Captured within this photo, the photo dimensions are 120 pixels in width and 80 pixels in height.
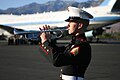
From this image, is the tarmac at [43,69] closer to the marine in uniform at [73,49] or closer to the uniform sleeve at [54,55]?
the marine in uniform at [73,49]

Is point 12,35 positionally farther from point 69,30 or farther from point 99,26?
point 69,30

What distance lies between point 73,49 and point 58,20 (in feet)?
183

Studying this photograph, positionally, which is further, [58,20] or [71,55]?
[58,20]

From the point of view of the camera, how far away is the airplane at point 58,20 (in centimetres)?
5572

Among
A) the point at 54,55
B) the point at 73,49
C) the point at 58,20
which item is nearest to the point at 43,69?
the point at 73,49

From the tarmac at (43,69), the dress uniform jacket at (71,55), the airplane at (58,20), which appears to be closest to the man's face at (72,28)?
the dress uniform jacket at (71,55)

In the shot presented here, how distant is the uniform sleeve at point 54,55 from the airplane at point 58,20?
48406mm

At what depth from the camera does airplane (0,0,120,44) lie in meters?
55.7

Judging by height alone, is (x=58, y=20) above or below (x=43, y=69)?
above

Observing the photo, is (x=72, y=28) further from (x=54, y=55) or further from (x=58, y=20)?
(x=58, y=20)

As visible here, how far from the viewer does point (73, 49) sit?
4227mm

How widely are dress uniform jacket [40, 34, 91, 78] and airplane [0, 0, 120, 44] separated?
48.2 metres

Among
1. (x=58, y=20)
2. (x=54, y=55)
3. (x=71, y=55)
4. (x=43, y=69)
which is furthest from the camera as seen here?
(x=58, y=20)

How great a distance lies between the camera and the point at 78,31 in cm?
427
